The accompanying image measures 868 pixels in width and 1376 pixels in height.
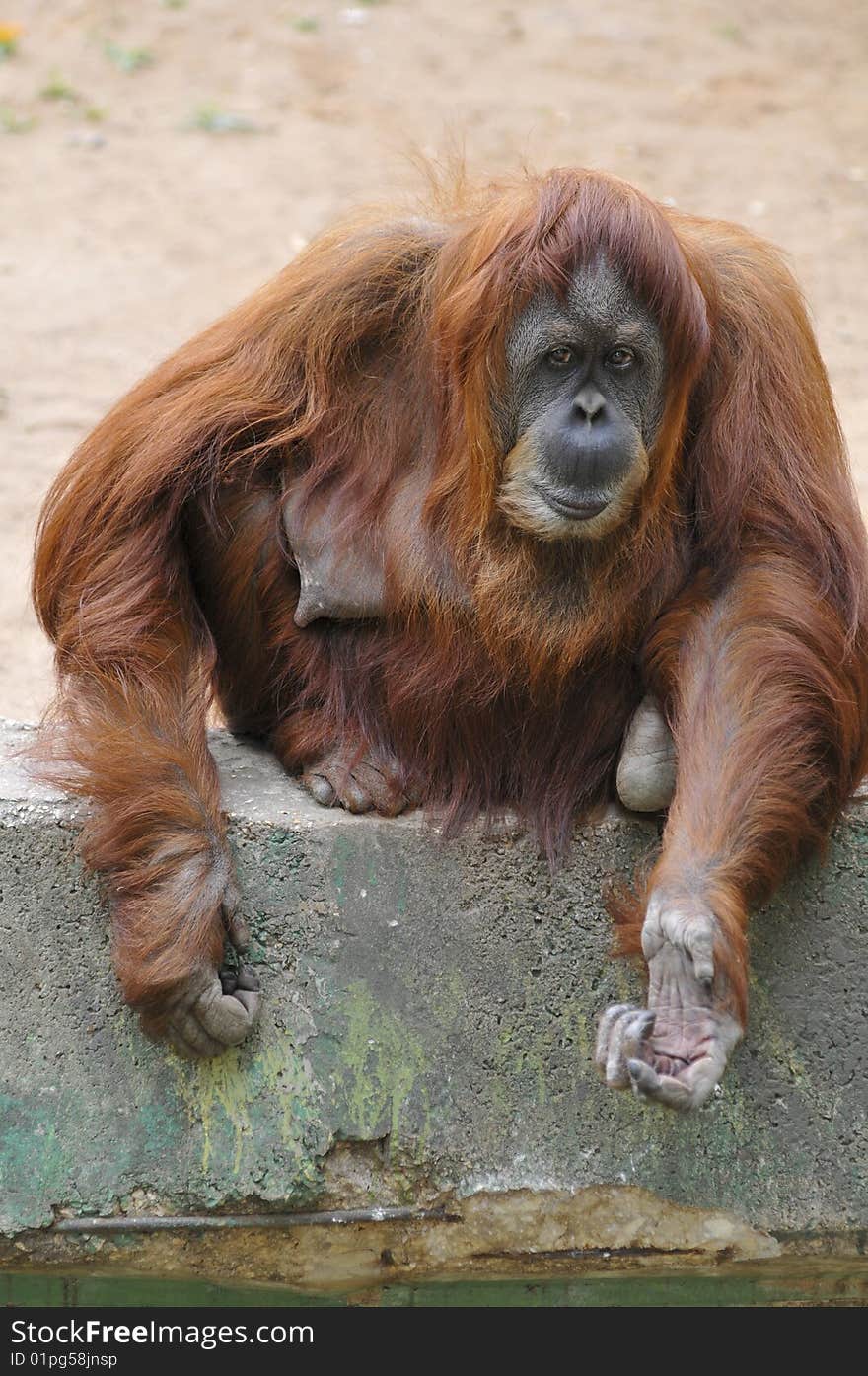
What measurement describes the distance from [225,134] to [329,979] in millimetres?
6662

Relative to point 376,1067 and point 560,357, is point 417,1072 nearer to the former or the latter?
point 376,1067

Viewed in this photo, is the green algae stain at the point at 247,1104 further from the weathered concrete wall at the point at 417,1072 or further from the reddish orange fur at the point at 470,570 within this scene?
the reddish orange fur at the point at 470,570

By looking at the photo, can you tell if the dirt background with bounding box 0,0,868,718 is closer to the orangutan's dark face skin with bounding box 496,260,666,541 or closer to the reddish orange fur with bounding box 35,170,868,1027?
the reddish orange fur with bounding box 35,170,868,1027

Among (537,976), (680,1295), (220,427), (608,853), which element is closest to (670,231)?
(220,427)

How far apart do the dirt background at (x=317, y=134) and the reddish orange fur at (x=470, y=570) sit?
3.18 meters

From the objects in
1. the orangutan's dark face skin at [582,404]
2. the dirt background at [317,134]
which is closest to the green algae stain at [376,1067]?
the orangutan's dark face skin at [582,404]

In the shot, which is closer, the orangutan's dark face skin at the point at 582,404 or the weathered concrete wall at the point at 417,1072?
the orangutan's dark face skin at the point at 582,404

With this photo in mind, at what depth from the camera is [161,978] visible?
10.5ft

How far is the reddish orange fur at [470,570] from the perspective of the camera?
10.5 ft

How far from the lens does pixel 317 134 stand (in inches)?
362

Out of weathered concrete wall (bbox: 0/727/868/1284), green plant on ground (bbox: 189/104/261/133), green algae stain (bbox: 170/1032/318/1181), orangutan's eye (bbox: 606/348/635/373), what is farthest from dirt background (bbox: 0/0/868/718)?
orangutan's eye (bbox: 606/348/635/373)

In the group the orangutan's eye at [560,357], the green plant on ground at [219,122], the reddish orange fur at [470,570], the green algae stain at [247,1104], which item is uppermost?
the green plant on ground at [219,122]

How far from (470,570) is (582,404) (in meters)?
0.40
